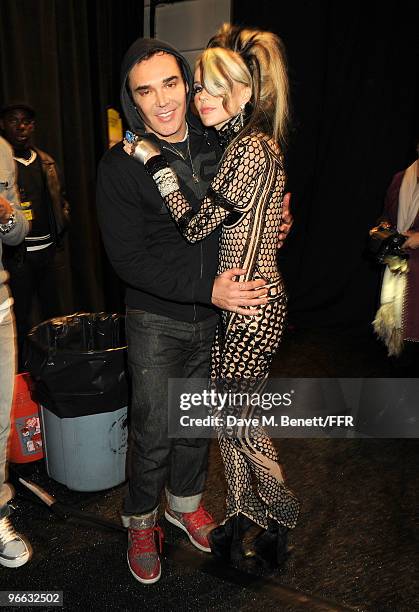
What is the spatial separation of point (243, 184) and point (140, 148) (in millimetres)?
324

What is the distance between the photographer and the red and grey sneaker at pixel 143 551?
1857 millimetres

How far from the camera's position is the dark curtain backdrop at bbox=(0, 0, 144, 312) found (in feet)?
13.1

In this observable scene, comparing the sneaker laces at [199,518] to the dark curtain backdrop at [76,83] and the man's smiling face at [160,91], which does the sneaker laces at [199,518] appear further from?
the dark curtain backdrop at [76,83]

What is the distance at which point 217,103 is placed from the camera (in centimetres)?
155

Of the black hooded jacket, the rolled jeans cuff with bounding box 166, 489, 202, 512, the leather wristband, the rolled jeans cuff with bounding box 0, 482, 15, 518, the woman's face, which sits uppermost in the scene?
the woman's face

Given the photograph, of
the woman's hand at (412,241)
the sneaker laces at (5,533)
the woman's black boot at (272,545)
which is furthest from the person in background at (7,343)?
the woman's hand at (412,241)

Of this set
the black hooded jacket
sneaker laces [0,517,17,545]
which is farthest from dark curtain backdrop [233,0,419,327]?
sneaker laces [0,517,17,545]

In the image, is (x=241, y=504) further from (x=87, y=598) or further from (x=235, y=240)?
(x=235, y=240)

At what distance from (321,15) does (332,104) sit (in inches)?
27.7

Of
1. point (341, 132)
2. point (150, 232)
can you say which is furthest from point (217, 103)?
point (341, 132)

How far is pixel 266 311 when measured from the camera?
64.4 inches

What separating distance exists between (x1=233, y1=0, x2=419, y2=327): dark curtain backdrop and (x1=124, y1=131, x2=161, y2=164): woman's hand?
10.4 feet

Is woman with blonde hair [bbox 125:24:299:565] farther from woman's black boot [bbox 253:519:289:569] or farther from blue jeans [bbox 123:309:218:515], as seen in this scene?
woman's black boot [bbox 253:519:289:569]

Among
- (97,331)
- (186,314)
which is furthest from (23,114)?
(186,314)
